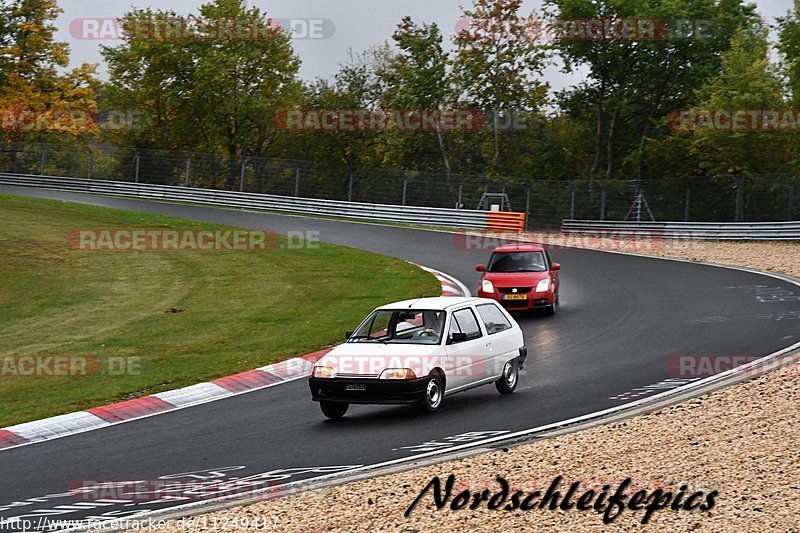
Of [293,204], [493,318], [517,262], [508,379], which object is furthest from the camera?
[293,204]

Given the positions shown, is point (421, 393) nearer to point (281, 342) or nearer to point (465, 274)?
point (281, 342)

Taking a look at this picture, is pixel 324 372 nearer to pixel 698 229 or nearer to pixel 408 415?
pixel 408 415

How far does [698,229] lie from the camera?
40.8 metres

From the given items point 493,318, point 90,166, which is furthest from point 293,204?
point 493,318

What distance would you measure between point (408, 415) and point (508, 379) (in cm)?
190

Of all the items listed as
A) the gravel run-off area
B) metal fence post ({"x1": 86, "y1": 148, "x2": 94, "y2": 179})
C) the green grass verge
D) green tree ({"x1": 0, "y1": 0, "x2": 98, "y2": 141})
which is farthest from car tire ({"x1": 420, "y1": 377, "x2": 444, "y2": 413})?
green tree ({"x1": 0, "y1": 0, "x2": 98, "y2": 141})

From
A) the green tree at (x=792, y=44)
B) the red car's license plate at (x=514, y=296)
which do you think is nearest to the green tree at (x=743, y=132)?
the green tree at (x=792, y=44)

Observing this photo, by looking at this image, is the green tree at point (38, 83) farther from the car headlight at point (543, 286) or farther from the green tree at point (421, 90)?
the car headlight at point (543, 286)

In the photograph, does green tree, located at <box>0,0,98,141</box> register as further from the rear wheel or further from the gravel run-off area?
the gravel run-off area

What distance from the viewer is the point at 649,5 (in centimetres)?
5097

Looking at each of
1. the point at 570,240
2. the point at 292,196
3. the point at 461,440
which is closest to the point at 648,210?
the point at 570,240

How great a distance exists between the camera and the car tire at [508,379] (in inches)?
561

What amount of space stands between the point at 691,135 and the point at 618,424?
40.3 metres

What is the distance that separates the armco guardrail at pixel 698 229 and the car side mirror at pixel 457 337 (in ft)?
91.1
